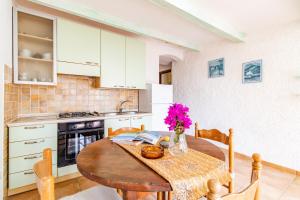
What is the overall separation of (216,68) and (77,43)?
283 cm

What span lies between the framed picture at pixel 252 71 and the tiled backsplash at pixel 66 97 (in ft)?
7.88

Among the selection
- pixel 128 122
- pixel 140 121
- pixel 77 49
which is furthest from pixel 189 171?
pixel 77 49

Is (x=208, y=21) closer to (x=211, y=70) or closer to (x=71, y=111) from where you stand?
(x=211, y=70)

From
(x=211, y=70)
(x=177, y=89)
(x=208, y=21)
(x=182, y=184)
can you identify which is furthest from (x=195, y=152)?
(x=177, y=89)

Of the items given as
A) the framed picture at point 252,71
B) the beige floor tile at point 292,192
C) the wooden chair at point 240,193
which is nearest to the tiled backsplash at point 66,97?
the wooden chair at point 240,193

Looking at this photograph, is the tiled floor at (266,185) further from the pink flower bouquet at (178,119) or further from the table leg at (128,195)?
the pink flower bouquet at (178,119)

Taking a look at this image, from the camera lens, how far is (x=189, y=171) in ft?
2.74

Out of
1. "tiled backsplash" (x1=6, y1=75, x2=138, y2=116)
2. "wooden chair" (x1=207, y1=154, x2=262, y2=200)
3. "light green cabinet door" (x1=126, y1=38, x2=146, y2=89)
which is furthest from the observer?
"light green cabinet door" (x1=126, y1=38, x2=146, y2=89)

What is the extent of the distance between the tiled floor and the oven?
302mm

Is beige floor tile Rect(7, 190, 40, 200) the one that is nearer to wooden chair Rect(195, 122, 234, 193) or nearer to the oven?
the oven

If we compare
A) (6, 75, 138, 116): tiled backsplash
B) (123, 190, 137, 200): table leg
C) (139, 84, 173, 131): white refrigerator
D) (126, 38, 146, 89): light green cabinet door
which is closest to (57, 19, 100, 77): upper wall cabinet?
(6, 75, 138, 116): tiled backsplash

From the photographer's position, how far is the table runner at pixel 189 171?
0.74 m

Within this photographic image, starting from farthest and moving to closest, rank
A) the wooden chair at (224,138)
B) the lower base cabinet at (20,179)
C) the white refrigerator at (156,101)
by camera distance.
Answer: the white refrigerator at (156,101) < the lower base cabinet at (20,179) < the wooden chair at (224,138)

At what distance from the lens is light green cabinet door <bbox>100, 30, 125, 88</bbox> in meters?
2.70
